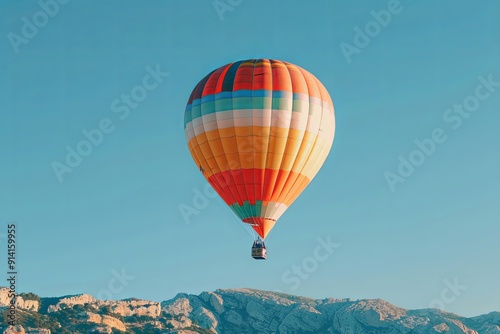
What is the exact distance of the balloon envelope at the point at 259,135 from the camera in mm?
65000

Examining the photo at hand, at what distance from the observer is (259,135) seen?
64.8 m

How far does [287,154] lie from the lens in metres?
65.4

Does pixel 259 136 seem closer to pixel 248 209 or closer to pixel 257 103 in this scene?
pixel 257 103

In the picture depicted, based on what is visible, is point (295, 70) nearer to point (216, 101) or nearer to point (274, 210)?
point (216, 101)

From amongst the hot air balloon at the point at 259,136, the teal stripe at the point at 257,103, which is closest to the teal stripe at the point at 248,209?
the hot air balloon at the point at 259,136

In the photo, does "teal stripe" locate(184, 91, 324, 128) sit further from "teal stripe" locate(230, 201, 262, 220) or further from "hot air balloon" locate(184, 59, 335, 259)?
"teal stripe" locate(230, 201, 262, 220)

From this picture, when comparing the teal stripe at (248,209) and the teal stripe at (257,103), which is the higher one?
the teal stripe at (257,103)

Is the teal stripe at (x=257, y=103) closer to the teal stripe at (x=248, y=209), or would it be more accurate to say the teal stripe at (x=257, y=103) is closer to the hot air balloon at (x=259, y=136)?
the hot air balloon at (x=259, y=136)

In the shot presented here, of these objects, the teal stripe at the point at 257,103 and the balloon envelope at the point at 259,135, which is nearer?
the balloon envelope at the point at 259,135

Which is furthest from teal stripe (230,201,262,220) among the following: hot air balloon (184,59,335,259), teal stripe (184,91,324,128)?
teal stripe (184,91,324,128)

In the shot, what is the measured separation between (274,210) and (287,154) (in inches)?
170

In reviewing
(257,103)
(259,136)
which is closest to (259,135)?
(259,136)

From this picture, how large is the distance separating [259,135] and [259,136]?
7 cm

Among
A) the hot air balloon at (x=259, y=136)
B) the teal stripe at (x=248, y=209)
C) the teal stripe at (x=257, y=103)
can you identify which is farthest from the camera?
the teal stripe at (x=248, y=209)
